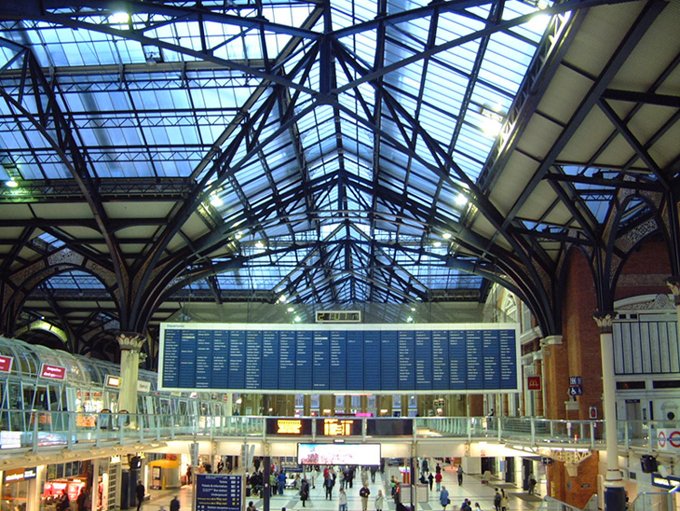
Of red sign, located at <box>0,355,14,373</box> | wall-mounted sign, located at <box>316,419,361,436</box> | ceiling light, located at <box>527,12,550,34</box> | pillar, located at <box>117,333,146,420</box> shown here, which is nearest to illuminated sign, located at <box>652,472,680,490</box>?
ceiling light, located at <box>527,12,550,34</box>

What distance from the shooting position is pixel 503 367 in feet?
118

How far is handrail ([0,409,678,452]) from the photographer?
24.3m

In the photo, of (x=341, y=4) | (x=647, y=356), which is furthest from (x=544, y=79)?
(x=647, y=356)

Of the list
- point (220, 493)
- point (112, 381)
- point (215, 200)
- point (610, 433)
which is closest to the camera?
point (220, 493)

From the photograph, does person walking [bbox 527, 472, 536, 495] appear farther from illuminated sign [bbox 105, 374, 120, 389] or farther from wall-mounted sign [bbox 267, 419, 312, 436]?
illuminated sign [bbox 105, 374, 120, 389]

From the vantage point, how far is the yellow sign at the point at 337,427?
1412 inches

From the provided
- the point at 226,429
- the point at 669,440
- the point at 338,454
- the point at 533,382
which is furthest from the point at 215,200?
the point at 669,440

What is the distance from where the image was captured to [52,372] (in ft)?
103

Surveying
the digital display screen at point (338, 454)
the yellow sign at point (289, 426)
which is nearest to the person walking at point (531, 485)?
the digital display screen at point (338, 454)

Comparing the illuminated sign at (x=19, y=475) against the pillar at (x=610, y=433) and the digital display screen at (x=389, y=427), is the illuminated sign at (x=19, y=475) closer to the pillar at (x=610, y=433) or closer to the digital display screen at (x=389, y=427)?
the digital display screen at (x=389, y=427)

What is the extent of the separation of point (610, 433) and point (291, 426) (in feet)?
48.2

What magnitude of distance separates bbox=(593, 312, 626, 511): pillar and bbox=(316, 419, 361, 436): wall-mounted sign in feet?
37.5

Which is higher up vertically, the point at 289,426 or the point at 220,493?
the point at 289,426

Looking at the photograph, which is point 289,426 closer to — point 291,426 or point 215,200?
point 291,426
